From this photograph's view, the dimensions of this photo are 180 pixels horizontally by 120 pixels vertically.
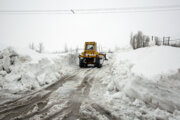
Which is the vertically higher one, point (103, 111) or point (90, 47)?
point (90, 47)

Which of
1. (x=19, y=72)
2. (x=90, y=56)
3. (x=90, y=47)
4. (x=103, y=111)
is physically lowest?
(x=103, y=111)

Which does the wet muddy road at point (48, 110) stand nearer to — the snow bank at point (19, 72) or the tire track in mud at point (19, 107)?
the tire track in mud at point (19, 107)

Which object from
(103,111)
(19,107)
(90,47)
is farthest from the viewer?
(90,47)

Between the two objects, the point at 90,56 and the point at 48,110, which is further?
the point at 90,56

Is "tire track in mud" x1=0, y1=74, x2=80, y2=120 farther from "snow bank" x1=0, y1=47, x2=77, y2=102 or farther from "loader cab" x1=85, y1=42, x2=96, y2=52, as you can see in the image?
"loader cab" x1=85, y1=42, x2=96, y2=52

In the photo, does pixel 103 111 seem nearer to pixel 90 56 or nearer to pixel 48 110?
pixel 48 110

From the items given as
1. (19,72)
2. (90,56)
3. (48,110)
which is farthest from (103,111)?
(90,56)

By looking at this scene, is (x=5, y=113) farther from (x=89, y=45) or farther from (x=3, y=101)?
(x=89, y=45)

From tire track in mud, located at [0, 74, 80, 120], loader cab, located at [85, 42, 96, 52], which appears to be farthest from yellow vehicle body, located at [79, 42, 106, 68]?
tire track in mud, located at [0, 74, 80, 120]

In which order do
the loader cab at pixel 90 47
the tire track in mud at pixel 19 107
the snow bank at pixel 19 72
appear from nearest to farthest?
1. the tire track in mud at pixel 19 107
2. the snow bank at pixel 19 72
3. the loader cab at pixel 90 47

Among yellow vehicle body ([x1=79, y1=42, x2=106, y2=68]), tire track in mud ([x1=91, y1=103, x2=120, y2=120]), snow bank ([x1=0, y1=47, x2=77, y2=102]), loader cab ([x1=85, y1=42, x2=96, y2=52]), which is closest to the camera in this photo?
tire track in mud ([x1=91, y1=103, x2=120, y2=120])

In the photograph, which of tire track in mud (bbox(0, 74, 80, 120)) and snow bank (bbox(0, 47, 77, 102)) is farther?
snow bank (bbox(0, 47, 77, 102))

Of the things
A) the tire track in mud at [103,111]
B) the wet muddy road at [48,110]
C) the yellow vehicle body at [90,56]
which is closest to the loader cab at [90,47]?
the yellow vehicle body at [90,56]

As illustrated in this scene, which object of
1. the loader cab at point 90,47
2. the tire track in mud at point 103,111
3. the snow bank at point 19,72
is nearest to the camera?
the tire track in mud at point 103,111
